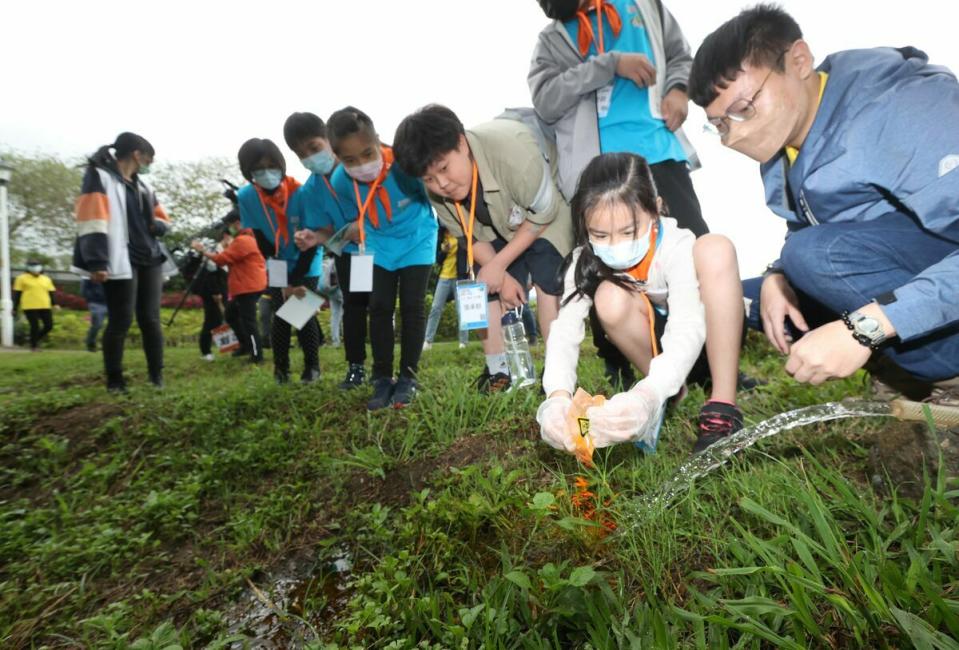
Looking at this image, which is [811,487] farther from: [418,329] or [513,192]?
[418,329]

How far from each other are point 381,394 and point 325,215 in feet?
4.92

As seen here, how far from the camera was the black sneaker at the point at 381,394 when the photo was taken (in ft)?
9.78

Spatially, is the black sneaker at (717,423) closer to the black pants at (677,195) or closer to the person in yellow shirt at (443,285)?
the black pants at (677,195)

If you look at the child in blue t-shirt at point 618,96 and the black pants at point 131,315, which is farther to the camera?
the black pants at point 131,315

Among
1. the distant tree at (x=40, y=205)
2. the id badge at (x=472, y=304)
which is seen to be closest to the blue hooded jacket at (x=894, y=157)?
the id badge at (x=472, y=304)

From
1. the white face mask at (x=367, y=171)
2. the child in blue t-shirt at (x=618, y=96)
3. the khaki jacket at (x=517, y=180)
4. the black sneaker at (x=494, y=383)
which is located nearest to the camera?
the child in blue t-shirt at (x=618, y=96)

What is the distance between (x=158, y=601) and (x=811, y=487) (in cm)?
204

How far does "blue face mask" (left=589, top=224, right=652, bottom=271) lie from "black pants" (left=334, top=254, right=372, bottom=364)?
1.95 m

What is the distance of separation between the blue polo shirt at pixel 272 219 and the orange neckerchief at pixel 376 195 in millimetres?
939

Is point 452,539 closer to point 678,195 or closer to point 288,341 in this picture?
point 678,195

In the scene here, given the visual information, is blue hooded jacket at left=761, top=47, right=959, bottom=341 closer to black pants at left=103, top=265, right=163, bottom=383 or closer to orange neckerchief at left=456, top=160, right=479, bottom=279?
orange neckerchief at left=456, top=160, right=479, bottom=279

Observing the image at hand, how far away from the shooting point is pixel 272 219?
4.08 metres

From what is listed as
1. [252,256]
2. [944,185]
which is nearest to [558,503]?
[944,185]

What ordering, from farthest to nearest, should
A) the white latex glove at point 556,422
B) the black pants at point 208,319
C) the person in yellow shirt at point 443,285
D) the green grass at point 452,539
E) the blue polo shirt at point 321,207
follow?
the black pants at point 208,319 → the person in yellow shirt at point 443,285 → the blue polo shirt at point 321,207 → the white latex glove at point 556,422 → the green grass at point 452,539
